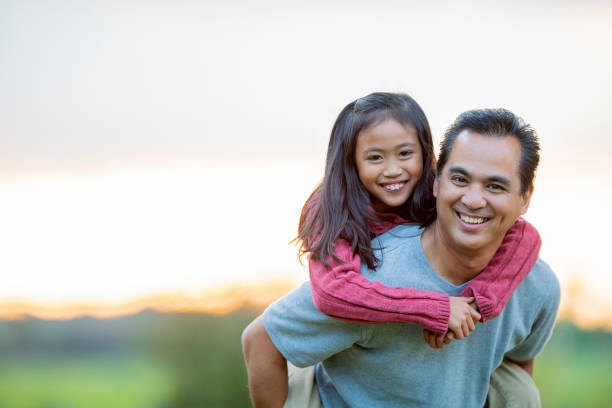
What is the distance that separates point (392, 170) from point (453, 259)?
370 millimetres

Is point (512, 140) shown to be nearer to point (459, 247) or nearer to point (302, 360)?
point (459, 247)

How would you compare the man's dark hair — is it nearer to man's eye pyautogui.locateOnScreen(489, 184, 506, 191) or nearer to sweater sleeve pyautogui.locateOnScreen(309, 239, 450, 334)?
man's eye pyautogui.locateOnScreen(489, 184, 506, 191)

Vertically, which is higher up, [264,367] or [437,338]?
[437,338]

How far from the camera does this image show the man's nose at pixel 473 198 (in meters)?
2.10

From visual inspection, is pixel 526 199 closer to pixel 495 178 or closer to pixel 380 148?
pixel 495 178

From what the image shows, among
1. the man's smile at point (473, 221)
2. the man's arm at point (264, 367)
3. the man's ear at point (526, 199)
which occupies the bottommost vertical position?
the man's arm at point (264, 367)

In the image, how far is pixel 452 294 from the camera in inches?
88.8

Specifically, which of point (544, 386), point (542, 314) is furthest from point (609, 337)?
point (542, 314)

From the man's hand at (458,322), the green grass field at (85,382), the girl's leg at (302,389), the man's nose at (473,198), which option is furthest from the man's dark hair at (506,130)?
the green grass field at (85,382)

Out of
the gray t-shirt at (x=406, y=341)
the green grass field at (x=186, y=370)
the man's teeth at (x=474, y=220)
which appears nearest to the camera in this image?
the man's teeth at (x=474, y=220)

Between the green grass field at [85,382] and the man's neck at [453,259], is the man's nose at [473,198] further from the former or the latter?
the green grass field at [85,382]

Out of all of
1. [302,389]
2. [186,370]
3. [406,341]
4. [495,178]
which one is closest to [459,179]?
[495,178]

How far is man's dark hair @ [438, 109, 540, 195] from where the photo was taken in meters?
2.17

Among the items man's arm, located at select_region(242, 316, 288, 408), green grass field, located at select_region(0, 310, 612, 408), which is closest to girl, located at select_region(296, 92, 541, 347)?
man's arm, located at select_region(242, 316, 288, 408)
